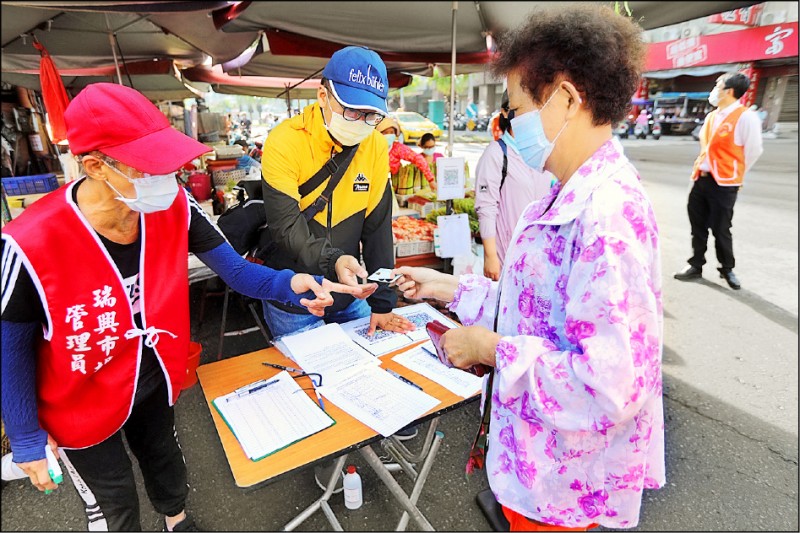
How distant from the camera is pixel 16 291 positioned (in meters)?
1.16

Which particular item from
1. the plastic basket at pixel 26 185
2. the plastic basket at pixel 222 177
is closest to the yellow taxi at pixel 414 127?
the plastic basket at pixel 222 177

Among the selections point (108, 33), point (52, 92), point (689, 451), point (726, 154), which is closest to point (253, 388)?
point (689, 451)

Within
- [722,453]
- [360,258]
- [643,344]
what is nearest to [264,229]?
[360,258]

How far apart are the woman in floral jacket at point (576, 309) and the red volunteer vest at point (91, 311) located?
1.01 m

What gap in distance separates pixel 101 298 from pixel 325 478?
1.48m

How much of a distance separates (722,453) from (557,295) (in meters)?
2.42

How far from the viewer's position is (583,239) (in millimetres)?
990

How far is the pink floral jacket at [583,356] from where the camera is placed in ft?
3.08

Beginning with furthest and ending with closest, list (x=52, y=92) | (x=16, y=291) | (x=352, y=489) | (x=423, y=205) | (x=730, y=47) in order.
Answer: (x=730, y=47) → (x=423, y=205) → (x=52, y=92) → (x=352, y=489) → (x=16, y=291)

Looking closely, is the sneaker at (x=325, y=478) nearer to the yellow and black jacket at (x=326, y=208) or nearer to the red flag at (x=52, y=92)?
the yellow and black jacket at (x=326, y=208)

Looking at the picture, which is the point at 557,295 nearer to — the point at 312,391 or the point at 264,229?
the point at 312,391

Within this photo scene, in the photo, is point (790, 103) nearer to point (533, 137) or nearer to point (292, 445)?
point (533, 137)

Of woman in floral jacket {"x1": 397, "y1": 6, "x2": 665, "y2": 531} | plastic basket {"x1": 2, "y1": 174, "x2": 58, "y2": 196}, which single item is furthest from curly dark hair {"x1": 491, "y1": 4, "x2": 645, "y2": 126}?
plastic basket {"x1": 2, "y1": 174, "x2": 58, "y2": 196}

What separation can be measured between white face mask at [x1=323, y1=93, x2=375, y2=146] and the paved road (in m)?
1.71
